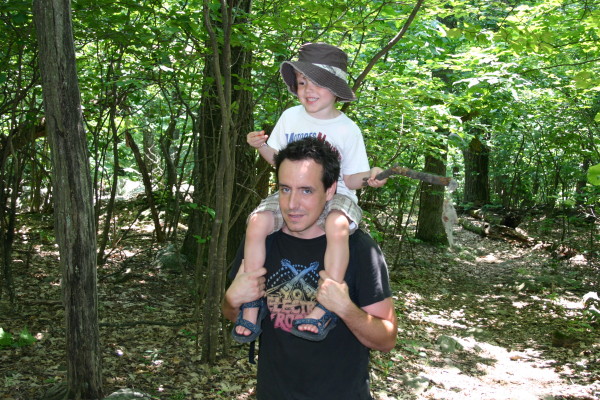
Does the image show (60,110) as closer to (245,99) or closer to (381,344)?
(245,99)

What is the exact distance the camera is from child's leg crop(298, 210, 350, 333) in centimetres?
180

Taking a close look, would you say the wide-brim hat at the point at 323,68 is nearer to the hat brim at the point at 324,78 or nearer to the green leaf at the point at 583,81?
the hat brim at the point at 324,78

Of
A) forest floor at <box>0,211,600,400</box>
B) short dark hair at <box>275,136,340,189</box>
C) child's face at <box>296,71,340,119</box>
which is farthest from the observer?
forest floor at <box>0,211,600,400</box>

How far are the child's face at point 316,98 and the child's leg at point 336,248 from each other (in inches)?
32.0

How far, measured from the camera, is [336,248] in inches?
72.2

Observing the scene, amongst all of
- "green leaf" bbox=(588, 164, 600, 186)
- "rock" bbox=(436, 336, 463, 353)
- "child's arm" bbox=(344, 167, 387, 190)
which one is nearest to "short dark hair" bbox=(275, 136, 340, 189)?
"child's arm" bbox=(344, 167, 387, 190)

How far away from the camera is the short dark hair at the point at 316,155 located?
190 centimetres

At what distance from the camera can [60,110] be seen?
296cm

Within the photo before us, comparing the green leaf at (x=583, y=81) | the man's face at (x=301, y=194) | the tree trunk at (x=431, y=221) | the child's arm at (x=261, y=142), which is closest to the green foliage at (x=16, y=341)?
the child's arm at (x=261, y=142)

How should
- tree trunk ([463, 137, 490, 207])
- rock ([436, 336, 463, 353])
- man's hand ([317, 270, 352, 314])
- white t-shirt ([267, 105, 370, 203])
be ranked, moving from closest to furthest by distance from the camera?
man's hand ([317, 270, 352, 314])
white t-shirt ([267, 105, 370, 203])
rock ([436, 336, 463, 353])
tree trunk ([463, 137, 490, 207])

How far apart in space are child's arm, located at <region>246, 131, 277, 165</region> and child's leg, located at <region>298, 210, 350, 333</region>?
0.59m

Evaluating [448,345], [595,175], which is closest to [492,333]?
[448,345]

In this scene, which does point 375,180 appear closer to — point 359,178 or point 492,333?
point 359,178

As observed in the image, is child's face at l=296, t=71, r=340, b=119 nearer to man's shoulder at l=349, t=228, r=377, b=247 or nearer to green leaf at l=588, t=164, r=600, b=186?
man's shoulder at l=349, t=228, r=377, b=247
